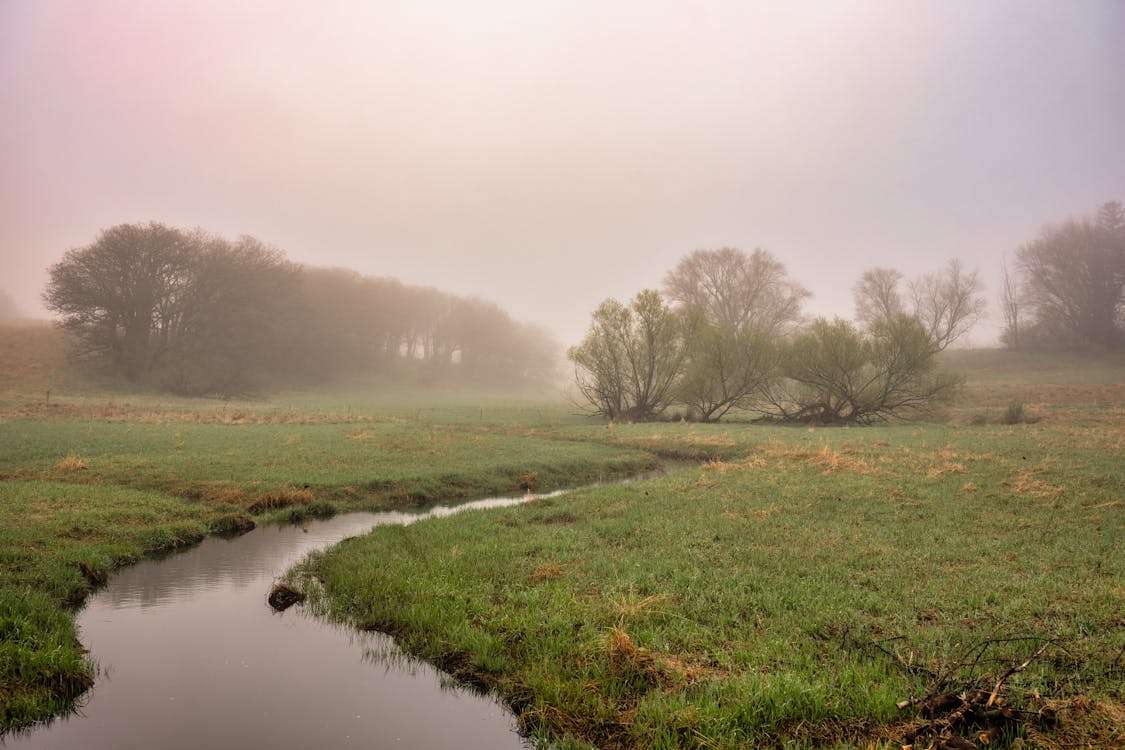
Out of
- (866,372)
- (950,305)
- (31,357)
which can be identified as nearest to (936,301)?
(950,305)

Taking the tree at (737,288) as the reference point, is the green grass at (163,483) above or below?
below

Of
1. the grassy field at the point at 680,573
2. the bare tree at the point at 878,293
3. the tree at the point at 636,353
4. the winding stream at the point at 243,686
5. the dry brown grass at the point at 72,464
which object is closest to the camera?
the grassy field at the point at 680,573

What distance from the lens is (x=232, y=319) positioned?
66500 millimetres

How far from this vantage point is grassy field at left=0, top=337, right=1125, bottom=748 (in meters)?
5.85

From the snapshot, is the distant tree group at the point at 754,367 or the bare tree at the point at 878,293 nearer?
the distant tree group at the point at 754,367

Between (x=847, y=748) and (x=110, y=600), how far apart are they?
10.6 m

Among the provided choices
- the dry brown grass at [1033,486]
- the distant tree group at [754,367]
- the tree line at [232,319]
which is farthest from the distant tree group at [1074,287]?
the tree line at [232,319]

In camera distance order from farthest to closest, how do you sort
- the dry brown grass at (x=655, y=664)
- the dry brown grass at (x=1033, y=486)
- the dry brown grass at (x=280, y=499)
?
the dry brown grass at (x=280, y=499), the dry brown grass at (x=1033, y=486), the dry brown grass at (x=655, y=664)

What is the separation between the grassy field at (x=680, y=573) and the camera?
230 inches

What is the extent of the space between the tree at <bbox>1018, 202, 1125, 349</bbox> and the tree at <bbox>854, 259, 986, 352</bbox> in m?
6.40

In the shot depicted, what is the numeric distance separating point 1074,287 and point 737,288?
40.1 metres

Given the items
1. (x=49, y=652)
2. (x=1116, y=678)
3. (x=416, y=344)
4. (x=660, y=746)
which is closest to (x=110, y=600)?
(x=49, y=652)

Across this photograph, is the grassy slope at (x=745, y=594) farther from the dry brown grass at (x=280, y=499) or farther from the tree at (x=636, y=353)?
the tree at (x=636, y=353)

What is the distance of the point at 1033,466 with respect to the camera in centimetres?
1758
